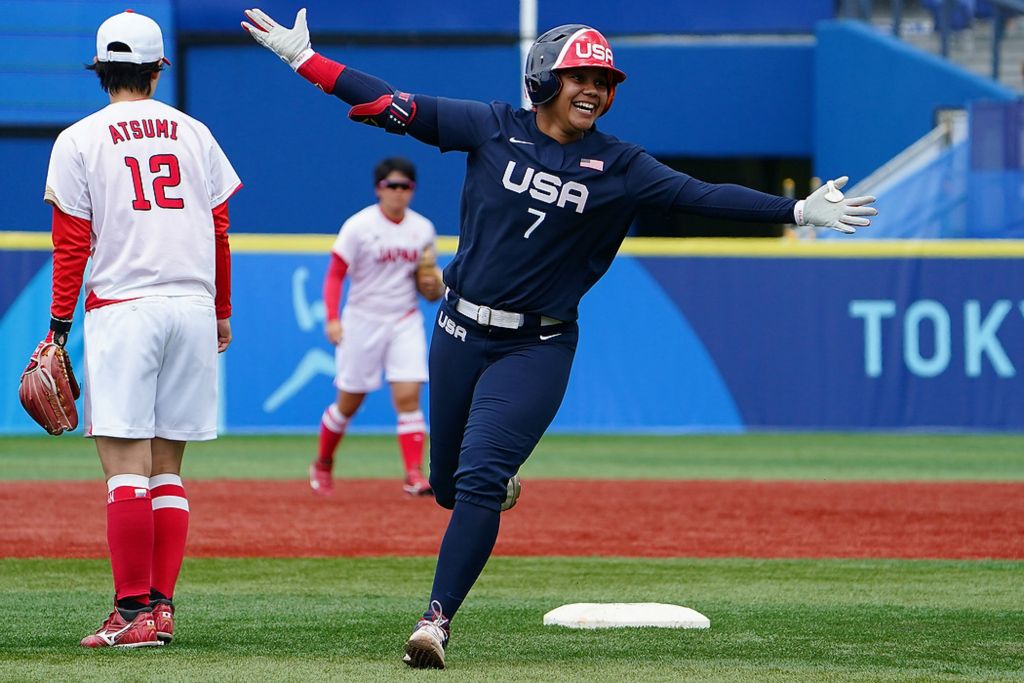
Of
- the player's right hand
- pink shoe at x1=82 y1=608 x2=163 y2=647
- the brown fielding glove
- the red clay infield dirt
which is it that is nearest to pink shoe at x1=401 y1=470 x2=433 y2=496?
the red clay infield dirt

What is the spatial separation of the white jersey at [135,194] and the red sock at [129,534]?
66cm

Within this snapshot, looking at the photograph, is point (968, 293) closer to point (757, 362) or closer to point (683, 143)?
point (757, 362)

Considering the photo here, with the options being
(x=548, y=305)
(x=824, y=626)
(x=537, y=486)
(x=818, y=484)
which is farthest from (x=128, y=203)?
(x=818, y=484)

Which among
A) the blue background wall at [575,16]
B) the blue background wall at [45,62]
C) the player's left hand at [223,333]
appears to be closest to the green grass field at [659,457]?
the player's left hand at [223,333]

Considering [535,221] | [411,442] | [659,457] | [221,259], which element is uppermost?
[535,221]

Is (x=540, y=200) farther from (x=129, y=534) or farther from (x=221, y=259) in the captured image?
(x=129, y=534)

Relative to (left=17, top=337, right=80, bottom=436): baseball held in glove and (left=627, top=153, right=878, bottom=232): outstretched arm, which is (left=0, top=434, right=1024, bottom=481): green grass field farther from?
(left=627, top=153, right=878, bottom=232): outstretched arm

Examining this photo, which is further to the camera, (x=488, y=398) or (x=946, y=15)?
(x=946, y=15)

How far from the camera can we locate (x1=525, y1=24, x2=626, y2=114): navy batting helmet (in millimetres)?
5680

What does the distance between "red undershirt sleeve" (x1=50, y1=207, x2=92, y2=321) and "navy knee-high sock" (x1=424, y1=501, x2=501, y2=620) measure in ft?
4.93

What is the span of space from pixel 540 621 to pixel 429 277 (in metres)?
5.36

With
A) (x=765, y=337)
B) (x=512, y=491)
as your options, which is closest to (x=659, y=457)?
(x=765, y=337)

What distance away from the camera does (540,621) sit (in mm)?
6352

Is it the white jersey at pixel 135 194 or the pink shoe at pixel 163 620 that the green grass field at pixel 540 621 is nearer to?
the pink shoe at pixel 163 620
